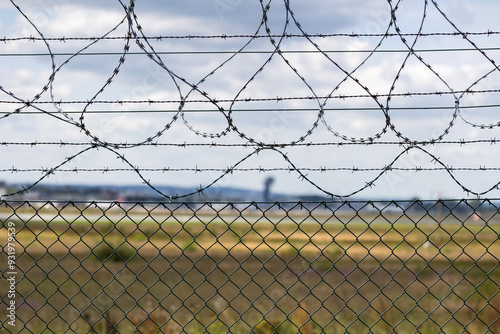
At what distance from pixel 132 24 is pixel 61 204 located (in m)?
1.63

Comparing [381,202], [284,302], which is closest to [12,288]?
[381,202]

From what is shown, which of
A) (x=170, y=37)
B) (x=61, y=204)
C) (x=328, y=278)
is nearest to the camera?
(x=61, y=204)

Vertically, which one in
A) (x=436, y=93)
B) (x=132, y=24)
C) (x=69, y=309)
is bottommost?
(x=69, y=309)

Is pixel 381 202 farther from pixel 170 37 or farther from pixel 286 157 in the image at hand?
pixel 170 37

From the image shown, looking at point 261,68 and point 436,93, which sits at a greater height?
point 436,93

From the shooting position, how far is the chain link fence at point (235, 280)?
15.0 ft

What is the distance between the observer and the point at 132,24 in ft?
17.9

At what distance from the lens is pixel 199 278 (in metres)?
21.5

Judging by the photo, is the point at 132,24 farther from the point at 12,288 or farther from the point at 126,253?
the point at 126,253

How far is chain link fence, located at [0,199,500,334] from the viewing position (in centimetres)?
457

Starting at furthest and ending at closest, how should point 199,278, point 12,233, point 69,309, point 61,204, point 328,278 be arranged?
point 328,278 < point 199,278 < point 69,309 < point 12,233 < point 61,204

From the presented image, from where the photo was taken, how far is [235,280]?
64.8 feet

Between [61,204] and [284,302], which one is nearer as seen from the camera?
[61,204]

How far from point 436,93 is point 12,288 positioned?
3539mm
